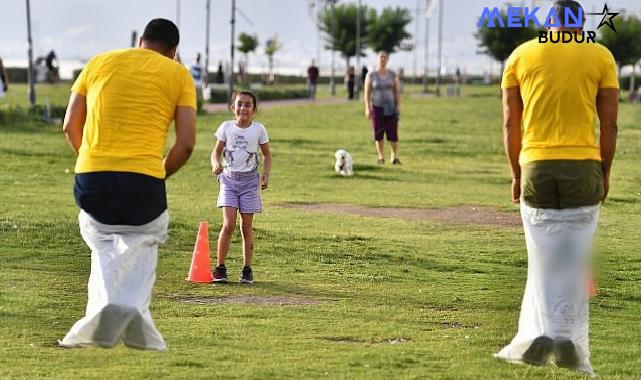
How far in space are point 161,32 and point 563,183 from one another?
7.68 ft

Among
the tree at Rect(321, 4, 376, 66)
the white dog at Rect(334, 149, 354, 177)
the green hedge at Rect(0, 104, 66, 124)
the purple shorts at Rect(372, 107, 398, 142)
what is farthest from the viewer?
the tree at Rect(321, 4, 376, 66)

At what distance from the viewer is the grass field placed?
29.1ft

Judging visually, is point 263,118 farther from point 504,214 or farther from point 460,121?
point 504,214

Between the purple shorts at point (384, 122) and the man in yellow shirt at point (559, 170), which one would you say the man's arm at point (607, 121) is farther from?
the purple shorts at point (384, 122)

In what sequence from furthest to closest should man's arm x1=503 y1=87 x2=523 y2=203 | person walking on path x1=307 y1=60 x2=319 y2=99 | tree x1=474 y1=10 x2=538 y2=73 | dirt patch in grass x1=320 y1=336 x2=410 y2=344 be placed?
1. tree x1=474 y1=10 x2=538 y2=73
2. person walking on path x1=307 y1=60 x2=319 y2=99
3. dirt patch in grass x1=320 y1=336 x2=410 y2=344
4. man's arm x1=503 y1=87 x2=523 y2=203

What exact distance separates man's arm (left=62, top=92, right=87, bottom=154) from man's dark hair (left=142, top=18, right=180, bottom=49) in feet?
1.63

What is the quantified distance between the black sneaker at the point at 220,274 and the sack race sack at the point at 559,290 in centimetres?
427

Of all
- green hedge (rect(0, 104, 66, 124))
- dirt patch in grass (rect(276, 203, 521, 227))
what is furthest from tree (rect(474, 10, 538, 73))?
dirt patch in grass (rect(276, 203, 521, 227))

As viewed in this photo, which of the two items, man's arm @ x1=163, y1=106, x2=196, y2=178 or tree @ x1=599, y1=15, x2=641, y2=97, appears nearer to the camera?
man's arm @ x1=163, y1=106, x2=196, y2=178

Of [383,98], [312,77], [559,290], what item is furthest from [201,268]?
[312,77]

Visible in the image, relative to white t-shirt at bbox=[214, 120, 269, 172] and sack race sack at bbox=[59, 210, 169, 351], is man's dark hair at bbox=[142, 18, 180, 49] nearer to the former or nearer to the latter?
sack race sack at bbox=[59, 210, 169, 351]

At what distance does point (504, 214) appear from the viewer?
18.7 m

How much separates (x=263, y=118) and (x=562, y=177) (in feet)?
122

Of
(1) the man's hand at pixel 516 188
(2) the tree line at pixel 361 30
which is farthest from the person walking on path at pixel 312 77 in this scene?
(1) the man's hand at pixel 516 188
